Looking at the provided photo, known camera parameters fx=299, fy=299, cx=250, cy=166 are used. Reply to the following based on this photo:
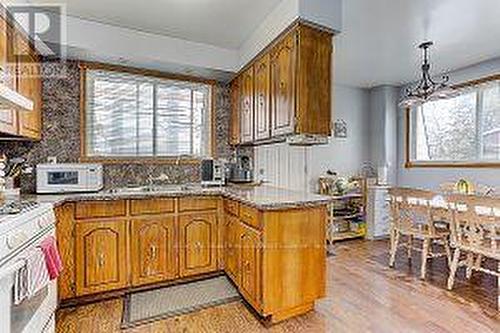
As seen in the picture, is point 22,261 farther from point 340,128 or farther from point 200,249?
point 340,128

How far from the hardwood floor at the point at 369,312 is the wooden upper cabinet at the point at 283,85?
1.51 metres

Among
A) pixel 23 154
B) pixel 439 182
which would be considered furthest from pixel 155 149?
pixel 439 182

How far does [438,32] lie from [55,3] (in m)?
3.61

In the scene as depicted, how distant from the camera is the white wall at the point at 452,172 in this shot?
3.85 meters

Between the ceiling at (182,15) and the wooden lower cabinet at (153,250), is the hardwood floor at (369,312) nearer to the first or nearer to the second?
the wooden lower cabinet at (153,250)

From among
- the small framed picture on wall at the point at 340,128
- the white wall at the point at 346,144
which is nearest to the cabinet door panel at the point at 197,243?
the white wall at the point at 346,144

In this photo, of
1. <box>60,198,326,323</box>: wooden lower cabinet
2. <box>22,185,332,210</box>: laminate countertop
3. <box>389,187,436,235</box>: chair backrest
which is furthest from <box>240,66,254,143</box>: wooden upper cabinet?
<box>389,187,436,235</box>: chair backrest

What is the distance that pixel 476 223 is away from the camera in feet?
8.71

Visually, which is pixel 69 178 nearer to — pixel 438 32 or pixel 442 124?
pixel 438 32

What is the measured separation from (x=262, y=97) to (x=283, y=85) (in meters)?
0.43

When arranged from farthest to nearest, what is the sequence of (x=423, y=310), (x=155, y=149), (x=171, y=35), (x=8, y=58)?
(x=155, y=149), (x=171, y=35), (x=423, y=310), (x=8, y=58)

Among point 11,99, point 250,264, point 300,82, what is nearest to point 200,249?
point 250,264

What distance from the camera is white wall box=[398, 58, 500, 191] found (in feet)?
12.6

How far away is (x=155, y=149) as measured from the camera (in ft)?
11.3
